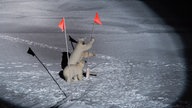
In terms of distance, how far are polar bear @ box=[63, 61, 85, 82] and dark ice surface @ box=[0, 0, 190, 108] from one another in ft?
0.29

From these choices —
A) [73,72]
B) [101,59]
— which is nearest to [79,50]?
[73,72]

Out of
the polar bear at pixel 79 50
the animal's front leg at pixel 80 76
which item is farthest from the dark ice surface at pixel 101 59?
the polar bear at pixel 79 50

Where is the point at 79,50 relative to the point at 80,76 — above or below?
above

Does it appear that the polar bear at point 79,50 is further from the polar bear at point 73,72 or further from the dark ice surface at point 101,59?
the dark ice surface at point 101,59

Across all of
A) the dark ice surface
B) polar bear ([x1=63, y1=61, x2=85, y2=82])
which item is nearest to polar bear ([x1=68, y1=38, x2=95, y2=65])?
polar bear ([x1=63, y1=61, x2=85, y2=82])

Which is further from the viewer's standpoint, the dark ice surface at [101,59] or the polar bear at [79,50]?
the polar bear at [79,50]

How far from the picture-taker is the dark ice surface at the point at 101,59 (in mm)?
3295

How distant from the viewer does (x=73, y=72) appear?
142 inches

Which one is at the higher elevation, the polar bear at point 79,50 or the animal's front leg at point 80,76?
the polar bear at point 79,50

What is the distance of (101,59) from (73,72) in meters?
0.93

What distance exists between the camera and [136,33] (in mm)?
5750

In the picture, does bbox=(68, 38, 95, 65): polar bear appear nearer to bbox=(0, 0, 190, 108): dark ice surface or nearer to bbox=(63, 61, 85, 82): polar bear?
Answer: bbox=(63, 61, 85, 82): polar bear

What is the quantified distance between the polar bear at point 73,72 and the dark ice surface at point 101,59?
0.09 m

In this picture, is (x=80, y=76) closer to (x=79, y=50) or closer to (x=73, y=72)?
(x=73, y=72)
